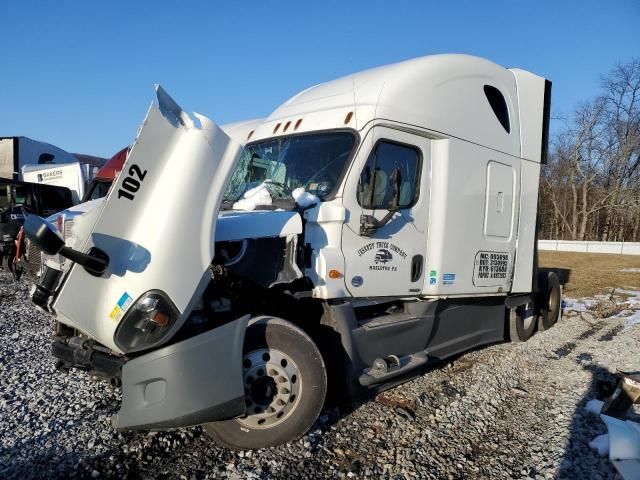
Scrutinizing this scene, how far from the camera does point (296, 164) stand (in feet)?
14.8

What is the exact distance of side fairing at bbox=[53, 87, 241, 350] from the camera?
2.91 m

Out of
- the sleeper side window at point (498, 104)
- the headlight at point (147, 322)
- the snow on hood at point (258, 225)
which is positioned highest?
the sleeper side window at point (498, 104)

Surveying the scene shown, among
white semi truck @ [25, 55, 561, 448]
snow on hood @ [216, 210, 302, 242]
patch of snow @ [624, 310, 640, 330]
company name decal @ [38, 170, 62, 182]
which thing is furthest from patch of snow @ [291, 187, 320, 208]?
company name decal @ [38, 170, 62, 182]

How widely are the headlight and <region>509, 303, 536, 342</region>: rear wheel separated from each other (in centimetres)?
525

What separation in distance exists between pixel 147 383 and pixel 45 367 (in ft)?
8.63

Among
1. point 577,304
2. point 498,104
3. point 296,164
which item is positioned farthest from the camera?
point 577,304

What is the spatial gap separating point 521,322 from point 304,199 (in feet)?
14.8

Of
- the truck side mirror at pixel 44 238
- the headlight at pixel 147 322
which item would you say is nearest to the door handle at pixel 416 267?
the headlight at pixel 147 322

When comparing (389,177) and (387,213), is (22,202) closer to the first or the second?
(389,177)

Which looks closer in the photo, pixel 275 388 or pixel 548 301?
Result: pixel 275 388

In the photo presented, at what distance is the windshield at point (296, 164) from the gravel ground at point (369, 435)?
6.87ft

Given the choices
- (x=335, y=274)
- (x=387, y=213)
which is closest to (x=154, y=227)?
(x=335, y=274)

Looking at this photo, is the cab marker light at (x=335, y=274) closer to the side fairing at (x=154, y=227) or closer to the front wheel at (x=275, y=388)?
the front wheel at (x=275, y=388)

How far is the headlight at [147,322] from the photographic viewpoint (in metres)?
2.97
